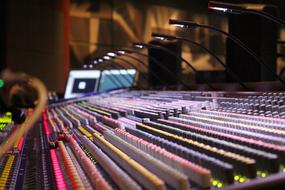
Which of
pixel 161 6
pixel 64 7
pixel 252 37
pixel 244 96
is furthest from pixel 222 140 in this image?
pixel 161 6

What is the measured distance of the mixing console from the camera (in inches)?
31.4

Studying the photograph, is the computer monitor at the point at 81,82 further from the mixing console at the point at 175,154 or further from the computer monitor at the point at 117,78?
the mixing console at the point at 175,154

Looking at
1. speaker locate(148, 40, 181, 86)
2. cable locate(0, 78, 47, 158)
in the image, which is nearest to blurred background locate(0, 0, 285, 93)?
speaker locate(148, 40, 181, 86)

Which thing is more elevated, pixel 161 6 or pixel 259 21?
pixel 161 6

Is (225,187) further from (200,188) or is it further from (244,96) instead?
(244,96)

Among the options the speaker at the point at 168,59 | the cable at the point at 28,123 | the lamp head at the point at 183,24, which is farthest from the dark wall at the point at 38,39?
the cable at the point at 28,123

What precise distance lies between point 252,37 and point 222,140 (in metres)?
2.40

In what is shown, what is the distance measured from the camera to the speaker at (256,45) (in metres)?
3.21

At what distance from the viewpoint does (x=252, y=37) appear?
3.28 m

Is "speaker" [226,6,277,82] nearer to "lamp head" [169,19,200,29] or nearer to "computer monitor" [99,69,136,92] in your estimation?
"lamp head" [169,19,200,29]

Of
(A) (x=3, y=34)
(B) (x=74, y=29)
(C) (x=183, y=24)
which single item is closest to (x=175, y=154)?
(C) (x=183, y=24)

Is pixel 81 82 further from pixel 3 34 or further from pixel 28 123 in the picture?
pixel 28 123

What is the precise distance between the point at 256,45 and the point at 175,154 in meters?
2.49

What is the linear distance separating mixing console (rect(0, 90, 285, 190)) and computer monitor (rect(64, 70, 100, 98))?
308cm
